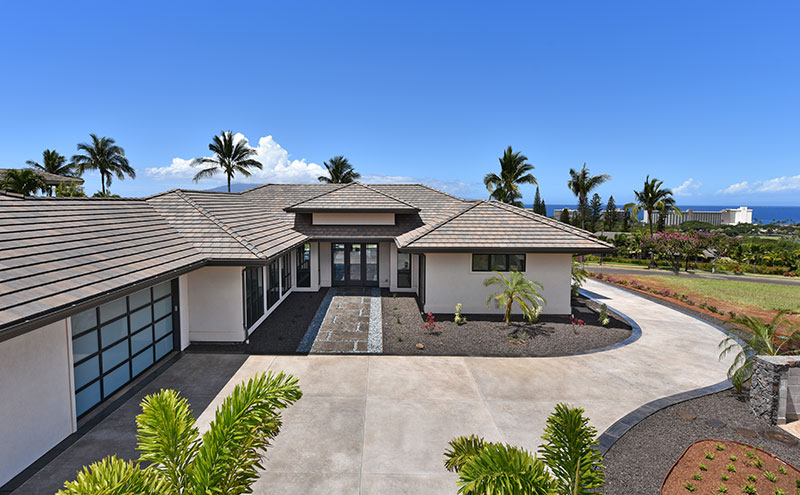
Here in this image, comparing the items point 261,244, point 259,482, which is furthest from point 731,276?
point 259,482

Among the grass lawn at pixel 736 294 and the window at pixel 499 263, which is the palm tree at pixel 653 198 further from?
the window at pixel 499 263

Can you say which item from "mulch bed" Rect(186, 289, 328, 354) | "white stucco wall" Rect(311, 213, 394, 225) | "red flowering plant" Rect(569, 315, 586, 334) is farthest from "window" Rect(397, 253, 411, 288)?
"red flowering plant" Rect(569, 315, 586, 334)

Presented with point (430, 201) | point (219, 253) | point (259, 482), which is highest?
point (430, 201)

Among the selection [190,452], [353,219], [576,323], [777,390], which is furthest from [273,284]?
[777,390]

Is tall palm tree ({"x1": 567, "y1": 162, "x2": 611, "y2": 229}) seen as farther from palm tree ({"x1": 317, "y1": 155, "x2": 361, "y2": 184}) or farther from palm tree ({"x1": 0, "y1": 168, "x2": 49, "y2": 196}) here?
palm tree ({"x1": 0, "y1": 168, "x2": 49, "y2": 196})

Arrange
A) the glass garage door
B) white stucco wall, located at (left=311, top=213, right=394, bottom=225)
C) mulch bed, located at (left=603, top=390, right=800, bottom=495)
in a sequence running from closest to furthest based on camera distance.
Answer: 1. mulch bed, located at (left=603, top=390, right=800, bottom=495)
2. the glass garage door
3. white stucco wall, located at (left=311, top=213, right=394, bottom=225)

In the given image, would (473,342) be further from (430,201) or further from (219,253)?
(430,201)

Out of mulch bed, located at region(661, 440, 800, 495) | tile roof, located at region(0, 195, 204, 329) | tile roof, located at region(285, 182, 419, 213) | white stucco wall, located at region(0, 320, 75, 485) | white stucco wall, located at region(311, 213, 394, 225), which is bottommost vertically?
mulch bed, located at region(661, 440, 800, 495)

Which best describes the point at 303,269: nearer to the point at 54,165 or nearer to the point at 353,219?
the point at 353,219
